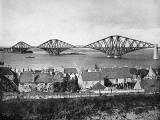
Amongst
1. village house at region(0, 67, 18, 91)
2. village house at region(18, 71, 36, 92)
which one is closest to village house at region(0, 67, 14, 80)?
village house at region(0, 67, 18, 91)

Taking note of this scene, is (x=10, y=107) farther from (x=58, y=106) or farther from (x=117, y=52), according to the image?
(x=117, y=52)

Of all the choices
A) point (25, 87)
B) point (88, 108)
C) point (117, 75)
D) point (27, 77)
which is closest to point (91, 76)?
point (117, 75)

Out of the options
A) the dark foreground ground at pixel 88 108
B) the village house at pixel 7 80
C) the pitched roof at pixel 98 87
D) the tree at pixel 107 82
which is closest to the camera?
the dark foreground ground at pixel 88 108

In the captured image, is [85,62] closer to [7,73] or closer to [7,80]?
[7,73]

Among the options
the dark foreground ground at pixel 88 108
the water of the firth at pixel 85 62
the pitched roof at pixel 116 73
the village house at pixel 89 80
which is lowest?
the dark foreground ground at pixel 88 108

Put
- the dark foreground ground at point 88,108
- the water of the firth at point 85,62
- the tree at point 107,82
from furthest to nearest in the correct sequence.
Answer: the water of the firth at point 85,62, the tree at point 107,82, the dark foreground ground at point 88,108

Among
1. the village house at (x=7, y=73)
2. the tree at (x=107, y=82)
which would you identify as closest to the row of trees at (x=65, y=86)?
the tree at (x=107, y=82)

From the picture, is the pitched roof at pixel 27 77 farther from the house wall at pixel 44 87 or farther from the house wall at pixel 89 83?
the house wall at pixel 89 83
